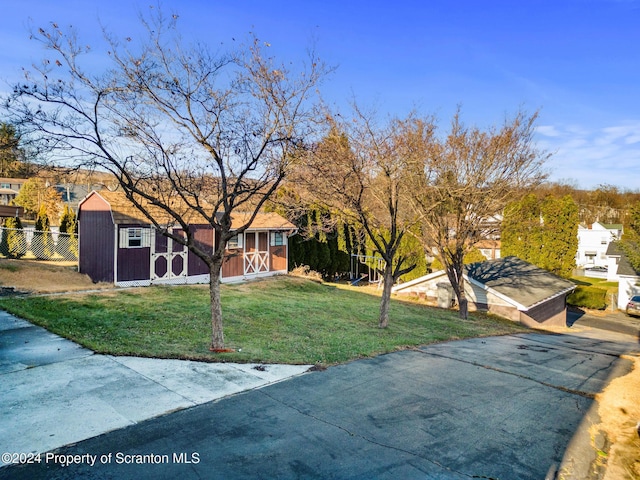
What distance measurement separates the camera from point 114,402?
200 inches

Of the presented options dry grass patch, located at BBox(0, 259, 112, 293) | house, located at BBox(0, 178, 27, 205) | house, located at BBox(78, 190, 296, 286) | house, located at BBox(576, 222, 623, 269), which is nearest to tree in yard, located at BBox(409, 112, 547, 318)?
house, located at BBox(78, 190, 296, 286)

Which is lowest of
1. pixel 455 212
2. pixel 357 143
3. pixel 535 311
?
pixel 535 311

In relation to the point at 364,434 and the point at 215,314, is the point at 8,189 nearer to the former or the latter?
the point at 215,314

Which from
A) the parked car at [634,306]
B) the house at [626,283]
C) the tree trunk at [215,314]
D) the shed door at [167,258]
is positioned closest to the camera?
the tree trunk at [215,314]

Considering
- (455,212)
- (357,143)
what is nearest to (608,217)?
(455,212)

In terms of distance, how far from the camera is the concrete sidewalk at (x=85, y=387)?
4.36 m

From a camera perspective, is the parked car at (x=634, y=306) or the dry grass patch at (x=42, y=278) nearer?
the dry grass patch at (x=42, y=278)

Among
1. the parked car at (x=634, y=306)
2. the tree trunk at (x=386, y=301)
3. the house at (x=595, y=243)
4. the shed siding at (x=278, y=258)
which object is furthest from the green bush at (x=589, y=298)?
the house at (x=595, y=243)

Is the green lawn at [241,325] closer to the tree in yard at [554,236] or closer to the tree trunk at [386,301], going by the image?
the tree trunk at [386,301]

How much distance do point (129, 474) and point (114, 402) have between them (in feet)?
5.62

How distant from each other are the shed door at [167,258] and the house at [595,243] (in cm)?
4649

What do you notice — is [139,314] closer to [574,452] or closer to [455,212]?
[574,452]

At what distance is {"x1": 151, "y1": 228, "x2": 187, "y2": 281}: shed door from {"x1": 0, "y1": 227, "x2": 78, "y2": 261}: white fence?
4794mm

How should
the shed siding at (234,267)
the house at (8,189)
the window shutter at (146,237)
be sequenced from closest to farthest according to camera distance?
1. the window shutter at (146,237)
2. the shed siding at (234,267)
3. the house at (8,189)
